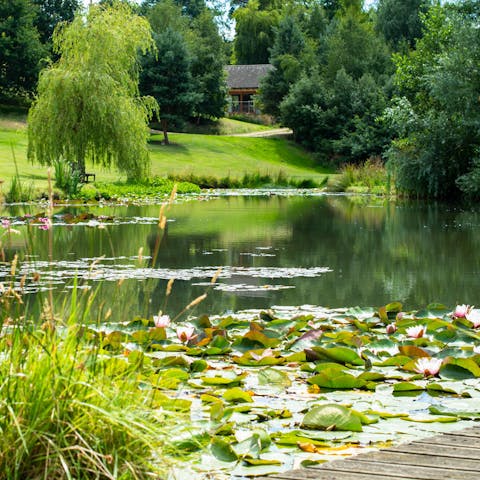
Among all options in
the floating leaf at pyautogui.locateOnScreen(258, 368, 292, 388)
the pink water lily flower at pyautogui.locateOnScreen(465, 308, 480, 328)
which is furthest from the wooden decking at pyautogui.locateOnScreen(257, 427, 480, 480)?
the pink water lily flower at pyautogui.locateOnScreen(465, 308, 480, 328)

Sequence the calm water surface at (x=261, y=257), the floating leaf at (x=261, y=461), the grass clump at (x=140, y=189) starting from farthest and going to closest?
the grass clump at (x=140, y=189) → the calm water surface at (x=261, y=257) → the floating leaf at (x=261, y=461)

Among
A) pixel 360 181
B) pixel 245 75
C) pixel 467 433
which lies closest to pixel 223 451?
pixel 467 433

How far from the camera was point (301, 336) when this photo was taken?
5551 mm

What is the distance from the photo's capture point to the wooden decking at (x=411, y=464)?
9.75 feet

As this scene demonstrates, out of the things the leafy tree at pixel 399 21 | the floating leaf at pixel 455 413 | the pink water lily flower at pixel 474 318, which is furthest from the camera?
the leafy tree at pixel 399 21

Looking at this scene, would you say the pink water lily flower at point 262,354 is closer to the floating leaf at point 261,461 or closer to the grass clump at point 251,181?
the floating leaf at point 261,461

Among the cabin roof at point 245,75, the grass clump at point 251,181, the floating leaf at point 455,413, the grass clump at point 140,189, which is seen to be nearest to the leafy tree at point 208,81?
the cabin roof at point 245,75

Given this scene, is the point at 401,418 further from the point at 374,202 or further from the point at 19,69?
the point at 19,69

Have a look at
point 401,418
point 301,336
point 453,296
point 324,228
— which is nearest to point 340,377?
point 401,418

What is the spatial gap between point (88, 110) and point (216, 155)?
69.5 feet

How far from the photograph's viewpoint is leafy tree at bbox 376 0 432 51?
210ft

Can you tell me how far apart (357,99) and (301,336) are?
Answer: 152 feet

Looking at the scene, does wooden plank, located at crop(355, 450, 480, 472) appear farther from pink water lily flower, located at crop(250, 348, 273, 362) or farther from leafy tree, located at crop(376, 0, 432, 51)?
leafy tree, located at crop(376, 0, 432, 51)

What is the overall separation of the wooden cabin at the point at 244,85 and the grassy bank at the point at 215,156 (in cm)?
984
